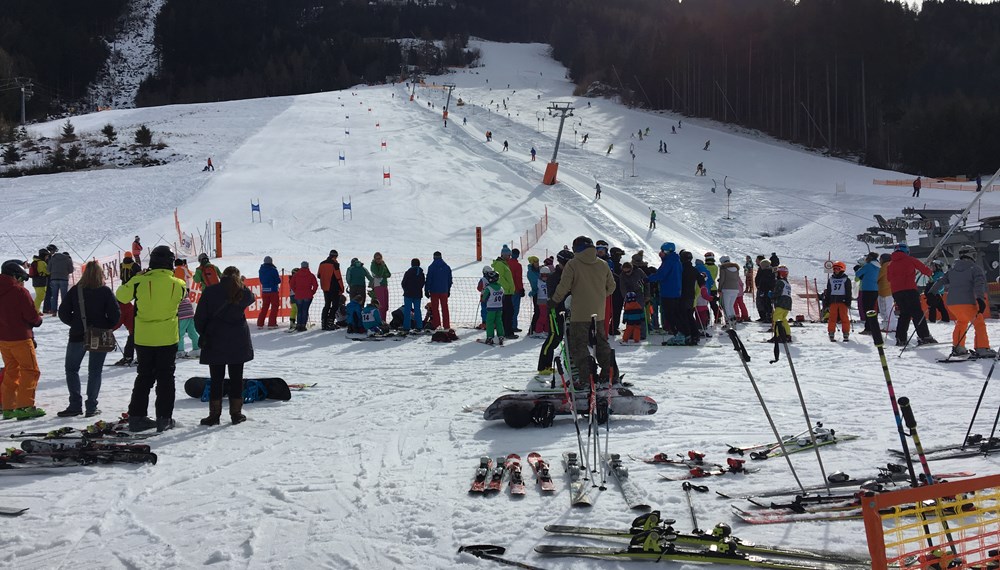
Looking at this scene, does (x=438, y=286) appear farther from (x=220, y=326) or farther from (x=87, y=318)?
(x=87, y=318)

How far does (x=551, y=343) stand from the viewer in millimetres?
9328

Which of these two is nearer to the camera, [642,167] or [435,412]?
[435,412]

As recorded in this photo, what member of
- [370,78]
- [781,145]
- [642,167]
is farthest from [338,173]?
[370,78]

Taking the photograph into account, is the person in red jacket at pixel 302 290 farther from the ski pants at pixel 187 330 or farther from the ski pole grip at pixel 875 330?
the ski pole grip at pixel 875 330

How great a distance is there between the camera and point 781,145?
6594 centimetres

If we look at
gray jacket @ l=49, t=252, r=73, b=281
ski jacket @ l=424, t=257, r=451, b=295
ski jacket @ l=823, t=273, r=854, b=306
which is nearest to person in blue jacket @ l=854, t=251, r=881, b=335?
ski jacket @ l=823, t=273, r=854, b=306

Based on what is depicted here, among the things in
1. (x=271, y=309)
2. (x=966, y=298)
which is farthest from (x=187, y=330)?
(x=966, y=298)

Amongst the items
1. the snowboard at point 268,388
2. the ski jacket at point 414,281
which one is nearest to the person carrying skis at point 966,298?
the ski jacket at point 414,281

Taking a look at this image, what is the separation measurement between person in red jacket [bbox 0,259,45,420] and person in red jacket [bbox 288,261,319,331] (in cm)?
671

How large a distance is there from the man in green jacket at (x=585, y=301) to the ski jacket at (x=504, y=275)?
4985 mm

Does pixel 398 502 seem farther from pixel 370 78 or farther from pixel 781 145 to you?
pixel 370 78

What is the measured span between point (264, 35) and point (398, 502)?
15195cm

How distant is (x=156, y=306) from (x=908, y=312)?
407 inches

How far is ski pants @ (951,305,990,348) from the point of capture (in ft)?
33.1
